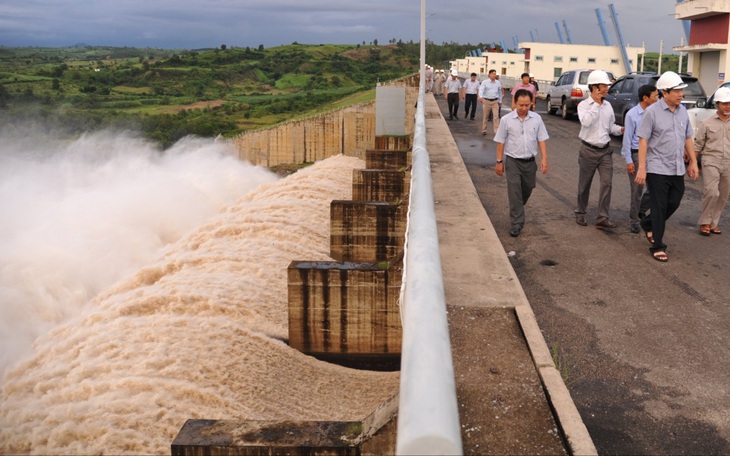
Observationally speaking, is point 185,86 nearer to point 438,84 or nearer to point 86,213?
point 438,84

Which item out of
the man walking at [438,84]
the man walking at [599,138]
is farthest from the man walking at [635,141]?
the man walking at [438,84]

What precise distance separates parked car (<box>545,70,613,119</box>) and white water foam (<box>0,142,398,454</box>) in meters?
19.1

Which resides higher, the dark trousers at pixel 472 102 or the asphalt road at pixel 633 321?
the dark trousers at pixel 472 102

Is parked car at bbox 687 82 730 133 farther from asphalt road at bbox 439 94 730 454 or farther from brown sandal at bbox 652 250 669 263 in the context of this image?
brown sandal at bbox 652 250 669 263

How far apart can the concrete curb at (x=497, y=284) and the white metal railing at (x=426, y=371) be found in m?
1.38

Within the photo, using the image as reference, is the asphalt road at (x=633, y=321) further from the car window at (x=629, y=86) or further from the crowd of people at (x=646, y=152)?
the car window at (x=629, y=86)

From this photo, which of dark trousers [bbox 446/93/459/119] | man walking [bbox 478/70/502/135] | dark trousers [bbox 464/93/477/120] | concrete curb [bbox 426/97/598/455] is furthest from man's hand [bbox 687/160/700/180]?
dark trousers [bbox 446/93/459/119]

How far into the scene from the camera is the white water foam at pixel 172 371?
6266 millimetres

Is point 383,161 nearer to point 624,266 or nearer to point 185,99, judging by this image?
point 624,266

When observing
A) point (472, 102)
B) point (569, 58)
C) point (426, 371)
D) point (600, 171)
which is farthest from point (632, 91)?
point (569, 58)

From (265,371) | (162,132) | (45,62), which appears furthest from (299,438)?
(45,62)

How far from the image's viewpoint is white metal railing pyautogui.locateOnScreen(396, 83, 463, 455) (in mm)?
1594

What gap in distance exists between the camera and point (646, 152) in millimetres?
8570

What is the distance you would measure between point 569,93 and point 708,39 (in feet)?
54.7
